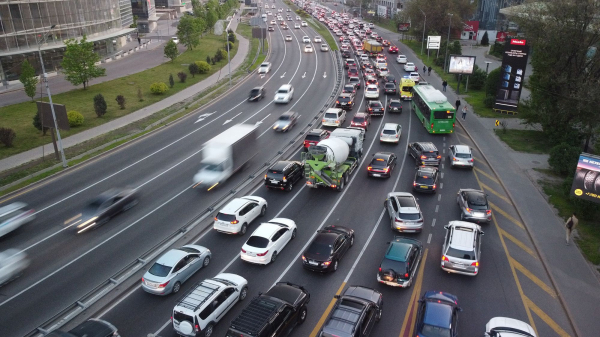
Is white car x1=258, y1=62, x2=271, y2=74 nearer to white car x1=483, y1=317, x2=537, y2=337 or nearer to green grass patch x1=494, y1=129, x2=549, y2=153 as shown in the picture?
green grass patch x1=494, y1=129, x2=549, y2=153

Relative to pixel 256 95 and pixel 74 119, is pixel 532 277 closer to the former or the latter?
pixel 256 95

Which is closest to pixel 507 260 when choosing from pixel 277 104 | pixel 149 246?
pixel 149 246

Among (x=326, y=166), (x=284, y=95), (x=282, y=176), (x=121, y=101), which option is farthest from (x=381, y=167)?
(x=121, y=101)

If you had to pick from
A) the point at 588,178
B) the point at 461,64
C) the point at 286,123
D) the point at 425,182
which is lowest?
the point at 286,123

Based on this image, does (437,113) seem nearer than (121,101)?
Yes

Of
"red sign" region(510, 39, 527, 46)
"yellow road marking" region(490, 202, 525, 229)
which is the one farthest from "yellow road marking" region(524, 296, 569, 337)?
"red sign" region(510, 39, 527, 46)

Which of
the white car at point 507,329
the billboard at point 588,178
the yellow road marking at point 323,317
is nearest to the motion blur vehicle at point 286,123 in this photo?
the yellow road marking at point 323,317

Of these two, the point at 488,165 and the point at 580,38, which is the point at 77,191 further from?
the point at 580,38
